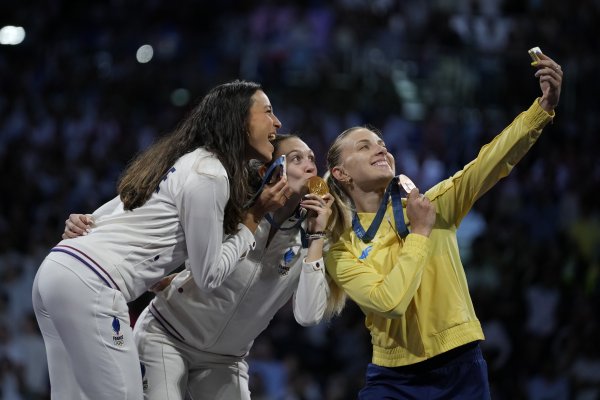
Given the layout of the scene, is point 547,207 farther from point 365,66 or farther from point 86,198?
point 86,198

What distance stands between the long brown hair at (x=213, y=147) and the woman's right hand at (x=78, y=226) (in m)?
0.17

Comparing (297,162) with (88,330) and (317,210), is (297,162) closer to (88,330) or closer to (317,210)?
(317,210)

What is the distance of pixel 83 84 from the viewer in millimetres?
10812

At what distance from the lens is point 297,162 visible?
433 cm

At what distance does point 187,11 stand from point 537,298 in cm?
581

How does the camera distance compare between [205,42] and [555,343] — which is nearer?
[555,343]

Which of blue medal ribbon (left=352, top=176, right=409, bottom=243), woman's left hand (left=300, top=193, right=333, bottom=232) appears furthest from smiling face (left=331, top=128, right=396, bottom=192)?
woman's left hand (left=300, top=193, right=333, bottom=232)

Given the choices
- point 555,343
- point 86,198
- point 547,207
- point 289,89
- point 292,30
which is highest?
point 292,30

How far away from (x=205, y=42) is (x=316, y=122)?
221 cm

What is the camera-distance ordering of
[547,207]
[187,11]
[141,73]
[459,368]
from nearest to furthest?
1. [459,368]
2. [547,207]
3. [141,73]
4. [187,11]

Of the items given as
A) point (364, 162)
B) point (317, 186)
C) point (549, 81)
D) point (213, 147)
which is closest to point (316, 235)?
point (317, 186)

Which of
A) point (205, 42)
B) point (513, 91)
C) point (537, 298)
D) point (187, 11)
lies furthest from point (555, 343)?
point (187, 11)

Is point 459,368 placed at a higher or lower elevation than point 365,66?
lower

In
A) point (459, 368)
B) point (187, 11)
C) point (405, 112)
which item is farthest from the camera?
point (187, 11)
